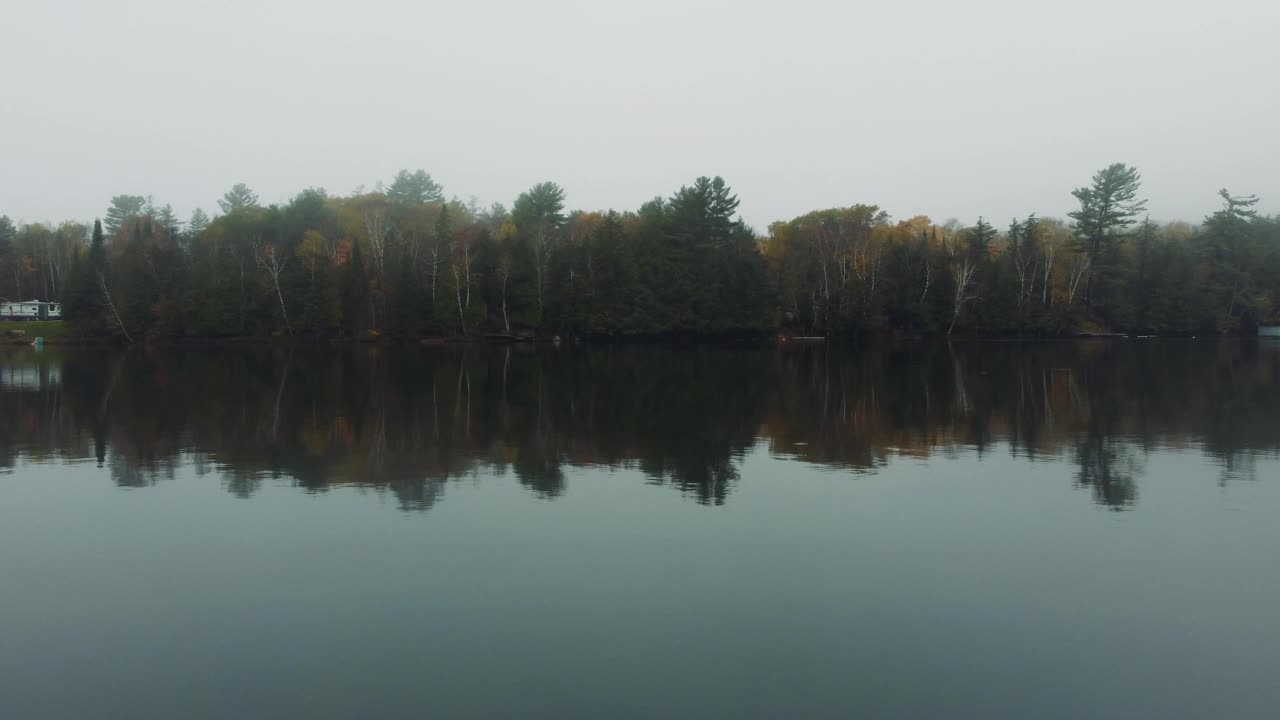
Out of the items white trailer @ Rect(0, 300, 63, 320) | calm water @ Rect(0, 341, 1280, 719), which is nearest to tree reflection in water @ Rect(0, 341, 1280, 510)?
calm water @ Rect(0, 341, 1280, 719)

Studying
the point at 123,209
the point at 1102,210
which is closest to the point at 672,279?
the point at 1102,210

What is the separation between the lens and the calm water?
618 centimetres

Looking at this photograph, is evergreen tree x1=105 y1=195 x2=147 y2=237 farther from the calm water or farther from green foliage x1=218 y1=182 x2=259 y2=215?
the calm water

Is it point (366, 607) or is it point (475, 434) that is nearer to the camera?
point (366, 607)

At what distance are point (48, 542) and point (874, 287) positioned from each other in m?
70.2

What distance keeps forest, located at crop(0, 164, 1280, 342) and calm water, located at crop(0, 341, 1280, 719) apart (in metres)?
52.1

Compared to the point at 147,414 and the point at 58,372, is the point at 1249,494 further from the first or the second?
the point at 58,372

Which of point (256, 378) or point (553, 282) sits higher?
point (553, 282)

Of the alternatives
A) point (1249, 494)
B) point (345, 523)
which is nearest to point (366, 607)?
point (345, 523)

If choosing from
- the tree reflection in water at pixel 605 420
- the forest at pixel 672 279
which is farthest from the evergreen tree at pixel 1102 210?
the tree reflection in water at pixel 605 420

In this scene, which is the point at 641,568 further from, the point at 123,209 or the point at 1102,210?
the point at 123,209

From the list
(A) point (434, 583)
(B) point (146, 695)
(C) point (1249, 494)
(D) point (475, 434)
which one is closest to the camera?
(B) point (146, 695)

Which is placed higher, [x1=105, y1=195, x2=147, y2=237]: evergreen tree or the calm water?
[x1=105, y1=195, x2=147, y2=237]: evergreen tree

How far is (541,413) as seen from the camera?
21453 millimetres
